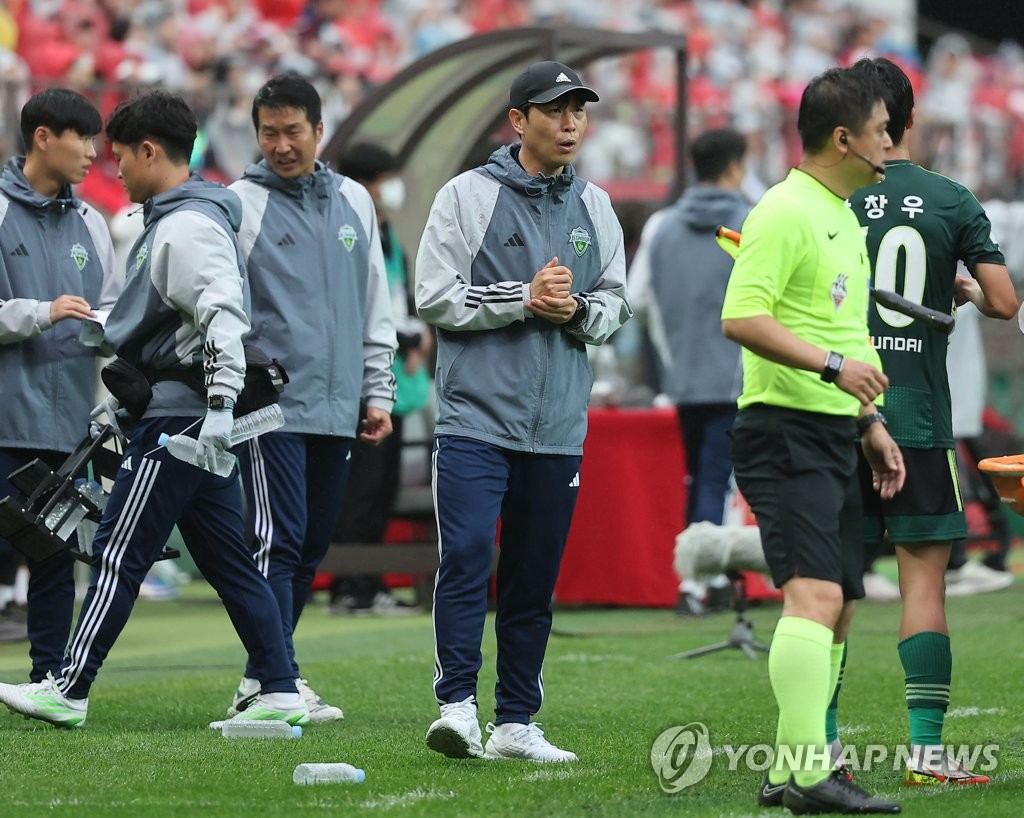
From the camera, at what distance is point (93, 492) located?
22.6 feet

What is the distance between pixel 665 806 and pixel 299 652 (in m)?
4.63

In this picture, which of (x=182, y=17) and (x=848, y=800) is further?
(x=182, y=17)

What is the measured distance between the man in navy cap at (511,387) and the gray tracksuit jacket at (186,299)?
2.31ft

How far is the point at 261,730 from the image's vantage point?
6402 millimetres

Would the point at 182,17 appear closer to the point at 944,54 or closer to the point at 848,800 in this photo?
the point at 944,54

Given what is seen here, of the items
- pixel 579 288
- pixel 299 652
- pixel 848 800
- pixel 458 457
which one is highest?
pixel 579 288

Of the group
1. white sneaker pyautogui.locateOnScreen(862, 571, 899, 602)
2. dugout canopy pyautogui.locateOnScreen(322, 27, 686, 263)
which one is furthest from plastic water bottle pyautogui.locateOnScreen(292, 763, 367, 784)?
white sneaker pyautogui.locateOnScreen(862, 571, 899, 602)

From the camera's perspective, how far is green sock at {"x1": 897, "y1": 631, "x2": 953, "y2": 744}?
548 cm

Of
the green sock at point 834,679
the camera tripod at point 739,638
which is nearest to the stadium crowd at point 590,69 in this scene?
the camera tripod at point 739,638

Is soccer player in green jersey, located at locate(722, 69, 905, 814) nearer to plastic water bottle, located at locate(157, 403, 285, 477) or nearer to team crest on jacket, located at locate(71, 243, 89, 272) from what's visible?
plastic water bottle, located at locate(157, 403, 285, 477)

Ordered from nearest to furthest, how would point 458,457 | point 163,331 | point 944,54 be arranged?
1. point 458,457
2. point 163,331
3. point 944,54

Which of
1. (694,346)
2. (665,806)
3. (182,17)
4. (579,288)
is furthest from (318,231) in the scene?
(182,17)

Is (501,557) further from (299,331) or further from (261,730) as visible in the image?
(299,331)

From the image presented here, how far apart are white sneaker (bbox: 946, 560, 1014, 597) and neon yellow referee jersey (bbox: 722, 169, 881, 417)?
7375 mm
